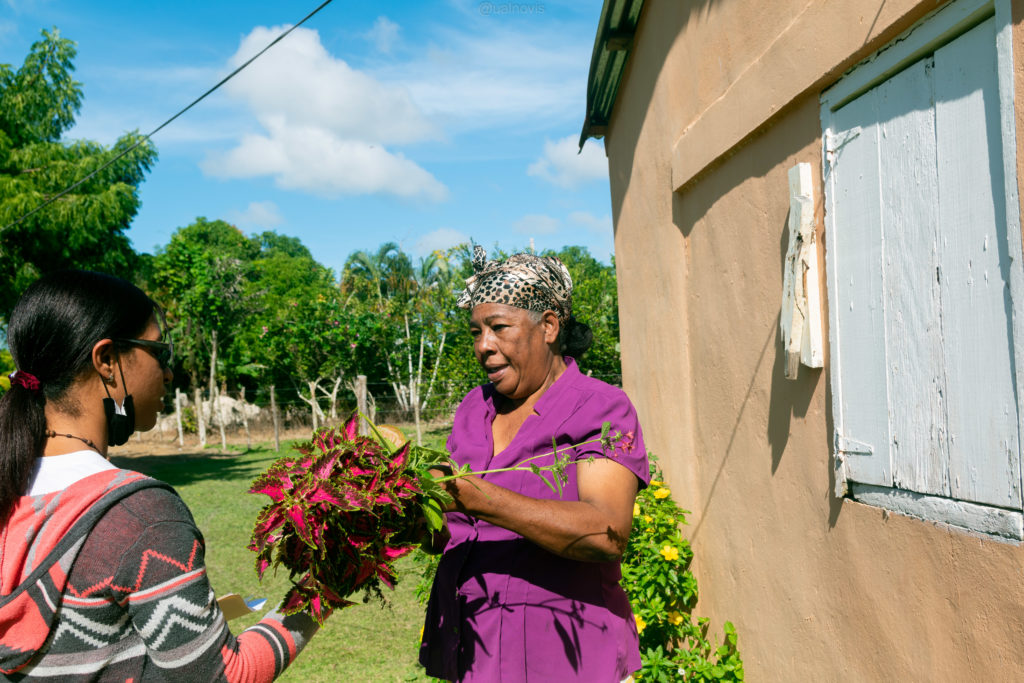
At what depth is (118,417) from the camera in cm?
160

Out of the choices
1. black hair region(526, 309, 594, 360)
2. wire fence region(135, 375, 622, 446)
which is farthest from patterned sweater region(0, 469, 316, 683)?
wire fence region(135, 375, 622, 446)

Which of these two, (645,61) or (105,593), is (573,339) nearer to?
(105,593)

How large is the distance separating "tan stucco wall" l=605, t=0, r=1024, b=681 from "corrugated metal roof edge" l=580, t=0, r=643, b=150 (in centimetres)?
16

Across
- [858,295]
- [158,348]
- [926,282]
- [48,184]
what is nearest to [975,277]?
[926,282]

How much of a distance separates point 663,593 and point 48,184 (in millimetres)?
12847

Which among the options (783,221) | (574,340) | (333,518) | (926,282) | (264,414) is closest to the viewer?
(333,518)

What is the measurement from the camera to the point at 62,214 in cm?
1190

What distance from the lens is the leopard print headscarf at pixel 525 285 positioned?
7.34 ft

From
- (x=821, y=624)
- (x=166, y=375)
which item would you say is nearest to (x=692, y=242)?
(x=821, y=624)

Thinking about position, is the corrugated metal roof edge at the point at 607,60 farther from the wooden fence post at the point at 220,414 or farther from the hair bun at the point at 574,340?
the wooden fence post at the point at 220,414

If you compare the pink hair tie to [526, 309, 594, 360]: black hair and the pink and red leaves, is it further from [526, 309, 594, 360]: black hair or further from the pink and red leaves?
[526, 309, 594, 360]: black hair

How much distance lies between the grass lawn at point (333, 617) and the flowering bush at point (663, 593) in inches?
49.8

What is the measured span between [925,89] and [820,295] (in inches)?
30.7

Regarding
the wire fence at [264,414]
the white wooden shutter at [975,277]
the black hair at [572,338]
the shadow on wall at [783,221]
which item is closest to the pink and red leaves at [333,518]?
the black hair at [572,338]
